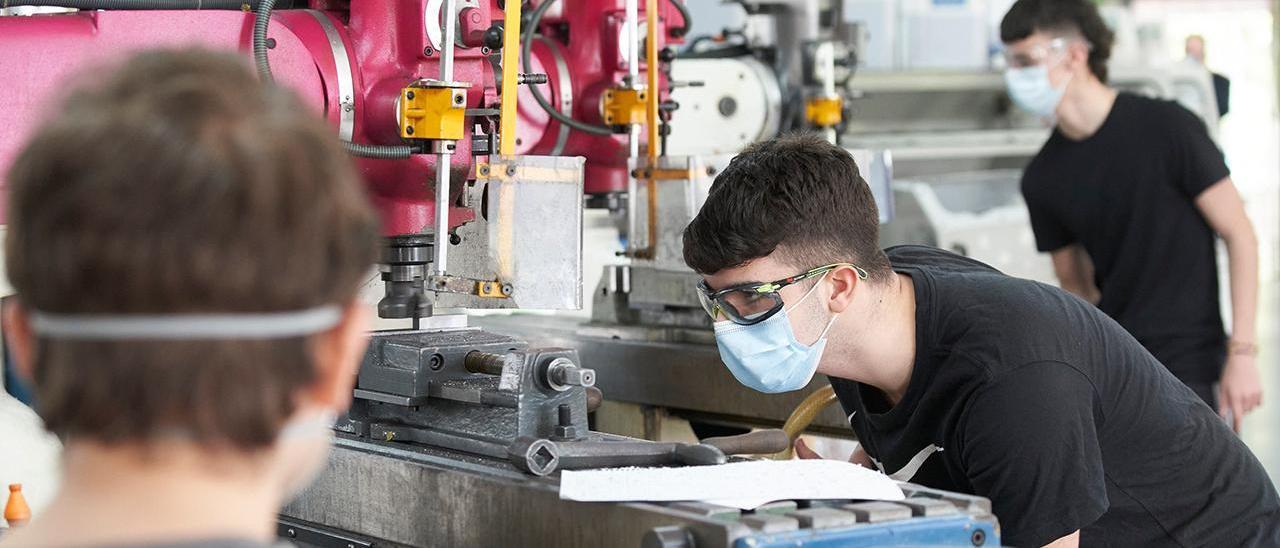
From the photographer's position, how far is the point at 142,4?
170 cm

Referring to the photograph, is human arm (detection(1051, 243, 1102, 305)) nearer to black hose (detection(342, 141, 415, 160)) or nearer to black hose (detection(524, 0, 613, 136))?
black hose (detection(524, 0, 613, 136))

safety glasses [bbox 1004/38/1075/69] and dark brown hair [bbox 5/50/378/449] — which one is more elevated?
safety glasses [bbox 1004/38/1075/69]

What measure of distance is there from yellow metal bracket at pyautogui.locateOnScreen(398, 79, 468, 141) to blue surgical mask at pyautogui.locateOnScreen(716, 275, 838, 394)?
0.42m

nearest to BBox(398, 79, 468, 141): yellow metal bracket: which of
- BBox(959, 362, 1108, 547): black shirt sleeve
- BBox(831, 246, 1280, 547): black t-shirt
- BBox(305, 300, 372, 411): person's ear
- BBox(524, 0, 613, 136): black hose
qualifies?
BBox(524, 0, 613, 136): black hose

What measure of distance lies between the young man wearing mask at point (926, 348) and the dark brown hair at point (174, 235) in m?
0.96

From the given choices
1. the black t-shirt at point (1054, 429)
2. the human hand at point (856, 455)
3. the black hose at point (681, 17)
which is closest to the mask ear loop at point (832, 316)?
the black t-shirt at point (1054, 429)

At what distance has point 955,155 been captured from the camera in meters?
4.61

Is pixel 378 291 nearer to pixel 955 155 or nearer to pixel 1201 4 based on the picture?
pixel 955 155

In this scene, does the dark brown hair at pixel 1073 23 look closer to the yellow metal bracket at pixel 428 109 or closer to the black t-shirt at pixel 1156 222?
the black t-shirt at pixel 1156 222

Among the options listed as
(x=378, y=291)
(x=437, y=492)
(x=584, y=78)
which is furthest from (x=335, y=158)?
(x=584, y=78)

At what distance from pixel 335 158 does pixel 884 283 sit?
1058mm

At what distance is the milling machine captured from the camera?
1.40 metres

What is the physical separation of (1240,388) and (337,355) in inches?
92.6

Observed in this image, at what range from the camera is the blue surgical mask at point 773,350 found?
1.72 meters
